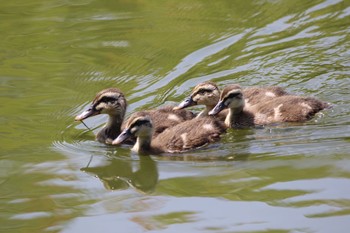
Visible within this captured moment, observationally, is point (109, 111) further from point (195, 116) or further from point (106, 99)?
point (195, 116)

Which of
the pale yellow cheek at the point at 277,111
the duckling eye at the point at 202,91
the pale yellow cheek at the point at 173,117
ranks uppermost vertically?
the duckling eye at the point at 202,91

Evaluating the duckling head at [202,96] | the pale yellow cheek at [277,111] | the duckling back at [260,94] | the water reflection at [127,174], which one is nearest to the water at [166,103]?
the water reflection at [127,174]

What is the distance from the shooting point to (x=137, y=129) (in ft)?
21.0

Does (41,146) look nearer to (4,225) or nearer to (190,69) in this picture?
(4,225)

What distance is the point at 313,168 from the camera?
Result: 18.2ft

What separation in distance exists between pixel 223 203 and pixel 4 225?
1285 mm

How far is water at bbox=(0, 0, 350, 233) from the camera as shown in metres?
5.09

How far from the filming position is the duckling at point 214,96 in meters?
6.95

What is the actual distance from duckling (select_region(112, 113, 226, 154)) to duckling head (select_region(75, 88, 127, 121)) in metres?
0.25

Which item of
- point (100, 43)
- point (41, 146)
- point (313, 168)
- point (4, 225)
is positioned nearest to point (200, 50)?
point (100, 43)

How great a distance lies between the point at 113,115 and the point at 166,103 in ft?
2.33

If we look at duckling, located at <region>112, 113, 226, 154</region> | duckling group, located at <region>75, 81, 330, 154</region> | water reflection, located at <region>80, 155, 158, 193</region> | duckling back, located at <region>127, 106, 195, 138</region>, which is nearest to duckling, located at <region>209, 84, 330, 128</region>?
duckling group, located at <region>75, 81, 330, 154</region>

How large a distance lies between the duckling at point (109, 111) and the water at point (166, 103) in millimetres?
137

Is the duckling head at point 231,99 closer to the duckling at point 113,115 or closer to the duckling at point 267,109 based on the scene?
the duckling at point 267,109
